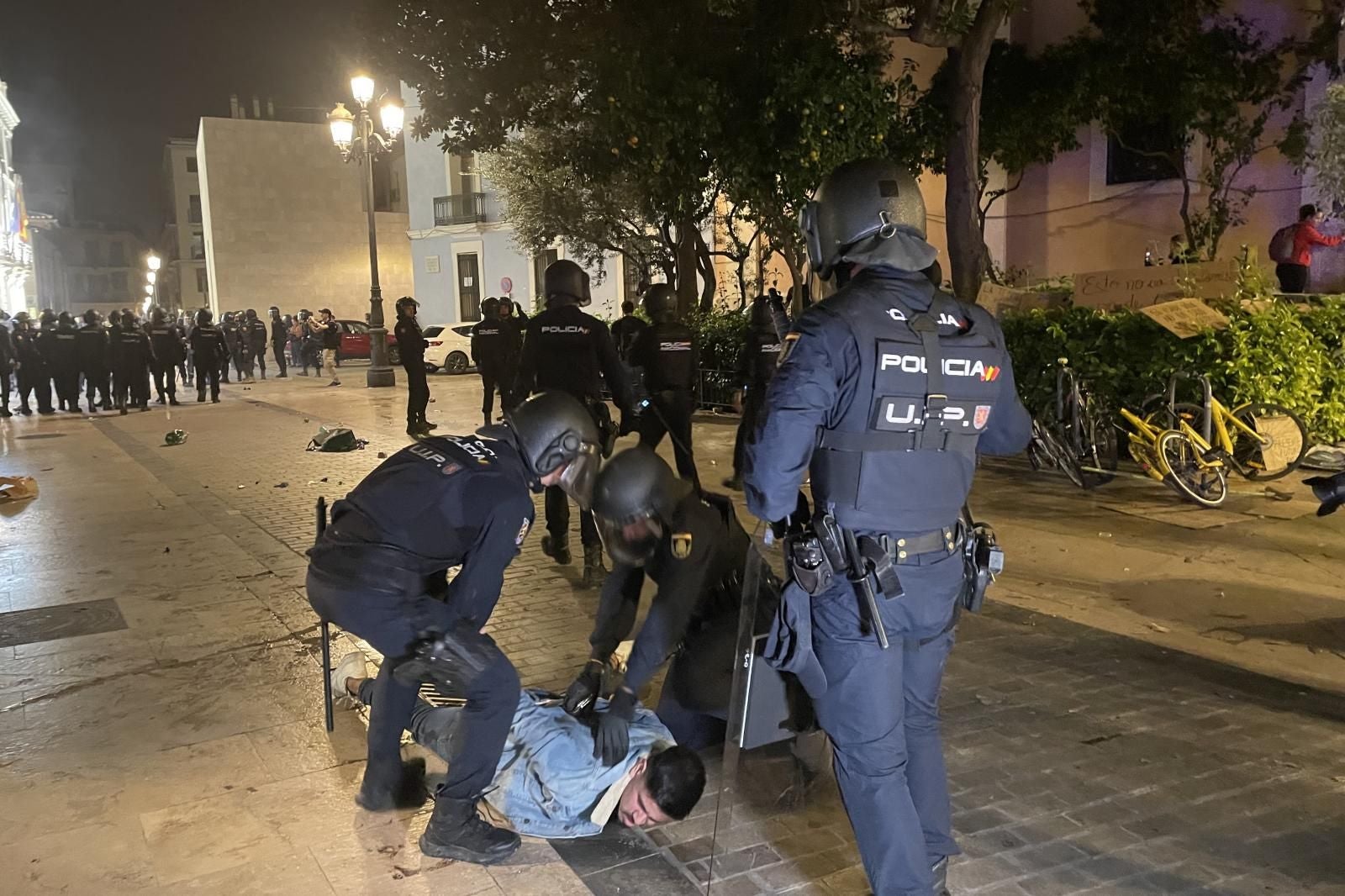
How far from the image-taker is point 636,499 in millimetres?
3535

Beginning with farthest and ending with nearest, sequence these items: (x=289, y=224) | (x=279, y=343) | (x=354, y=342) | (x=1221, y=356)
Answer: (x=289, y=224) → (x=354, y=342) → (x=279, y=343) → (x=1221, y=356)

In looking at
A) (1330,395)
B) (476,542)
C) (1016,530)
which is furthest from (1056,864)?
(1330,395)

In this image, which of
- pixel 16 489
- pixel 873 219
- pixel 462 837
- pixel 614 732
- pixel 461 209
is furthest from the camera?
pixel 461 209

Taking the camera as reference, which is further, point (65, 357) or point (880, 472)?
point (65, 357)

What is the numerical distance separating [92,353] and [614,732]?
17.9m

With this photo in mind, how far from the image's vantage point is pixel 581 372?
712cm

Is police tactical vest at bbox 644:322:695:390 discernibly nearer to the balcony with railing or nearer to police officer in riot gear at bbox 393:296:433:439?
police officer in riot gear at bbox 393:296:433:439

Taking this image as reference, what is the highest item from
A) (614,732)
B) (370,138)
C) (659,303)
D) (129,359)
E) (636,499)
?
(370,138)

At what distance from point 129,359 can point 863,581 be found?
1883 centimetres

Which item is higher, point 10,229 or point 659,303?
point 10,229

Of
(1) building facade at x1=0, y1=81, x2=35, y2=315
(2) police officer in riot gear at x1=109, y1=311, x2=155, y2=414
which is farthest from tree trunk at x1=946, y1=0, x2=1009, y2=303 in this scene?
(1) building facade at x1=0, y1=81, x2=35, y2=315

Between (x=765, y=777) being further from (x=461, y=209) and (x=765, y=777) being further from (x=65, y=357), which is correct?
(x=461, y=209)

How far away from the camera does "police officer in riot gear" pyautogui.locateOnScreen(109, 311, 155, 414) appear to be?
59.5 feet

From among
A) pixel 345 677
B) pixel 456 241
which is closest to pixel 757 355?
pixel 345 677
